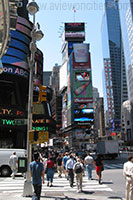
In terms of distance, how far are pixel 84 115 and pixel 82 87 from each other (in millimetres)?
13608

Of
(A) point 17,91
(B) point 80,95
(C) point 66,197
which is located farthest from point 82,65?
(C) point 66,197

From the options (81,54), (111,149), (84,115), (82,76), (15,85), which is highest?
(81,54)

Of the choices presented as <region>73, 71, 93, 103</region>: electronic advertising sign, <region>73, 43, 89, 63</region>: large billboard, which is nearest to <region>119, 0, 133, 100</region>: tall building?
<region>73, 43, 89, 63</region>: large billboard

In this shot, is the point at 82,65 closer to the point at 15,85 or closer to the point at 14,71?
the point at 15,85

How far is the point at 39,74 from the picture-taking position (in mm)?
50531

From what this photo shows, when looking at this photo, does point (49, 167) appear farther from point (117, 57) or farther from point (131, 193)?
point (117, 57)

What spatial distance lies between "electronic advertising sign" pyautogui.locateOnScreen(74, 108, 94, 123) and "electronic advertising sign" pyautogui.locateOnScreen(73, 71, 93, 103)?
176 inches

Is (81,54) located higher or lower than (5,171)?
higher

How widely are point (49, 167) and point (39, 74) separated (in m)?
39.8

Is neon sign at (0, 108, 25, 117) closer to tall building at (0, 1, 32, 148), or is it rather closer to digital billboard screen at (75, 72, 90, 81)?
tall building at (0, 1, 32, 148)

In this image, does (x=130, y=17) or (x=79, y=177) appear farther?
(x=130, y=17)

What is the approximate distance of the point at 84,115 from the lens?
10262 centimetres

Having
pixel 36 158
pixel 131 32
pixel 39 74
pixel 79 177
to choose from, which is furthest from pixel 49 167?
pixel 131 32

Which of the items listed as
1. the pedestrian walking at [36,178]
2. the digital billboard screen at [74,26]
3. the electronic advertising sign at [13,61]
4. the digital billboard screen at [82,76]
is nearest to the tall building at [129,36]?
the digital billboard screen at [74,26]
